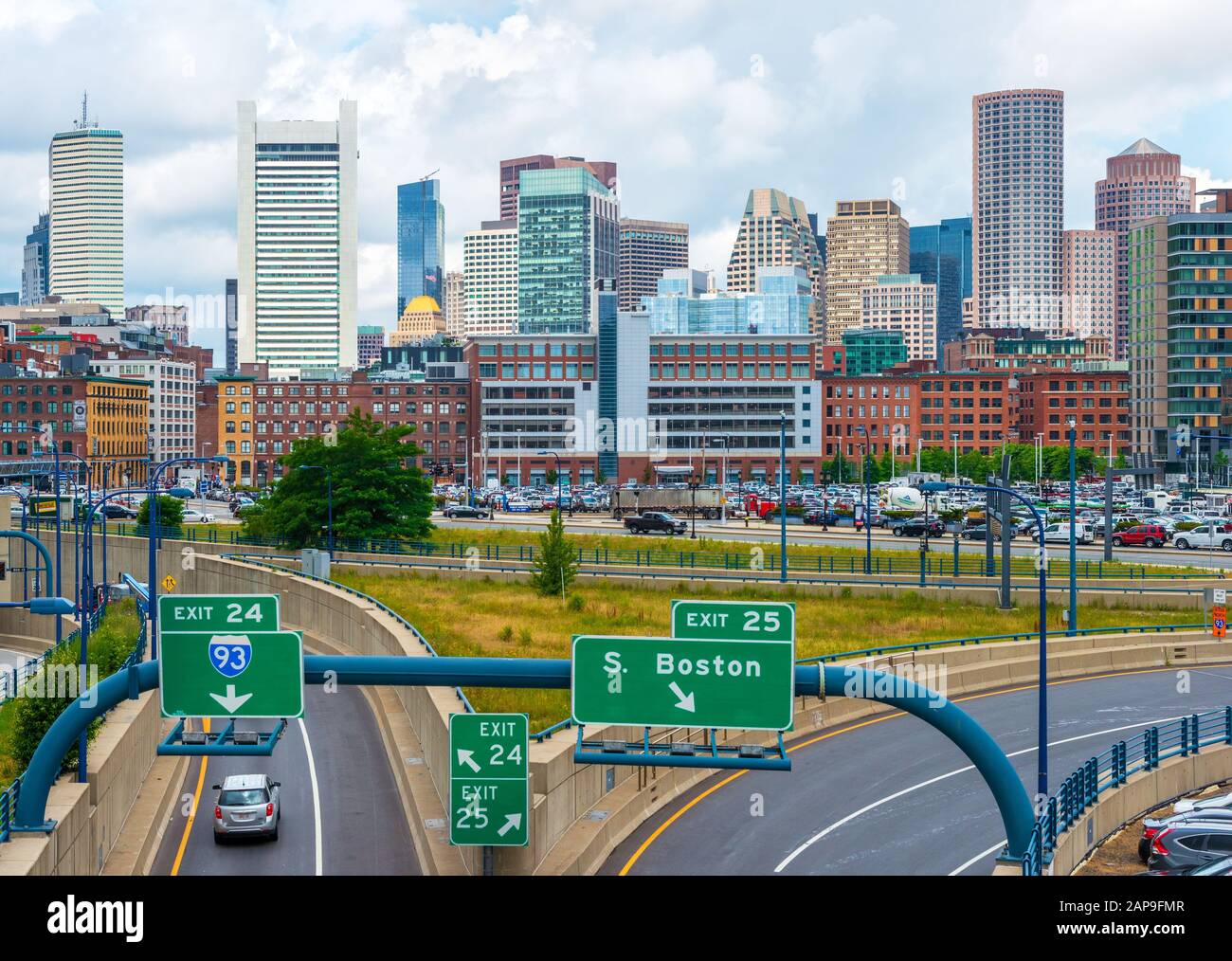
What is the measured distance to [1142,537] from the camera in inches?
2800

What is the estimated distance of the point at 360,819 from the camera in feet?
86.9

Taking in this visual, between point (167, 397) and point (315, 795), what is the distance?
161803 mm

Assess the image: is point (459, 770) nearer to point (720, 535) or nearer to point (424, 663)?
point (424, 663)

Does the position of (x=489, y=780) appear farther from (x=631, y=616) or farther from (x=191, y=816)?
(x=631, y=616)

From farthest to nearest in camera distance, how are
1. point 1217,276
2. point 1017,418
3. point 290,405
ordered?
1. point 1017,418
2. point 290,405
3. point 1217,276

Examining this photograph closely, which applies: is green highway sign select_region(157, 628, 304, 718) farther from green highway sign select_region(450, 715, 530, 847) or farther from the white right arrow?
the white right arrow

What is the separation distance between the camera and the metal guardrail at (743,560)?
2109 inches

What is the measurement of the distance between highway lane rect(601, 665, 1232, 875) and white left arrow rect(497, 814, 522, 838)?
12.8ft

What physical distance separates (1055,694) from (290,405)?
139336 millimetres

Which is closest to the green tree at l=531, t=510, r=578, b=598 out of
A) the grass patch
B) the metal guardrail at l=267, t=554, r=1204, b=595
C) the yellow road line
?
the grass patch

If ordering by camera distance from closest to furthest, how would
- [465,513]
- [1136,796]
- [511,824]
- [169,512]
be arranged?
1. [511,824]
2. [1136,796]
3. [169,512]
4. [465,513]

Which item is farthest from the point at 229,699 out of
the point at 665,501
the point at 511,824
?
the point at 665,501

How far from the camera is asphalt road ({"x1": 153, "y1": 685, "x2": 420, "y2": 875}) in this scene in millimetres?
23594
